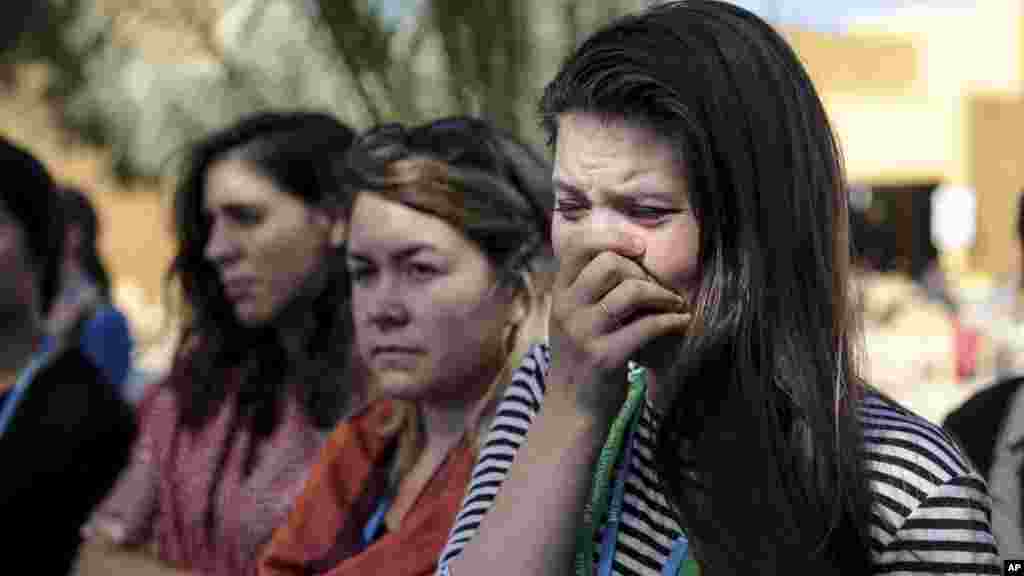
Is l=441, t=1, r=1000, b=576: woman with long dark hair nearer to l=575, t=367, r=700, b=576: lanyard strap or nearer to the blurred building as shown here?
l=575, t=367, r=700, b=576: lanyard strap

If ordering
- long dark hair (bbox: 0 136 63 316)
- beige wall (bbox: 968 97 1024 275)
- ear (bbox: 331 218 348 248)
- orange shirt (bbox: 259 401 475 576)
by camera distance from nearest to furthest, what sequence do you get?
orange shirt (bbox: 259 401 475 576)
ear (bbox: 331 218 348 248)
long dark hair (bbox: 0 136 63 316)
beige wall (bbox: 968 97 1024 275)

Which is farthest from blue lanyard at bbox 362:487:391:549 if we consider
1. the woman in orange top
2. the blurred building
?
the blurred building

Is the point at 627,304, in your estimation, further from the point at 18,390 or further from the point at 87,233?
the point at 87,233

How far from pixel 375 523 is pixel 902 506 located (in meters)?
1.17

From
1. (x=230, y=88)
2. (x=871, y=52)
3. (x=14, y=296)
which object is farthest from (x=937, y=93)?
(x=14, y=296)

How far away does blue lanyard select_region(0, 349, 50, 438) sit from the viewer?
11.7ft

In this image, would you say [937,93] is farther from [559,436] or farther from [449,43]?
[559,436]

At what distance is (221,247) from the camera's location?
3.38 metres

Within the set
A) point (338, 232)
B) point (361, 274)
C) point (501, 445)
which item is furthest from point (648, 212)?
point (338, 232)

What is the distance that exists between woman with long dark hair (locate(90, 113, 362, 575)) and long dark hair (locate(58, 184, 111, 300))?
104 inches

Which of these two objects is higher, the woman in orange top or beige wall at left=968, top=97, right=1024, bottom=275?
beige wall at left=968, top=97, right=1024, bottom=275

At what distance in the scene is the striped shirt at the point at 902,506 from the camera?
62.1 inches

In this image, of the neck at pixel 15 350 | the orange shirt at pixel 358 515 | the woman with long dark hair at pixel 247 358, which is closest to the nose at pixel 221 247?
the woman with long dark hair at pixel 247 358

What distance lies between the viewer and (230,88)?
7.16 meters
